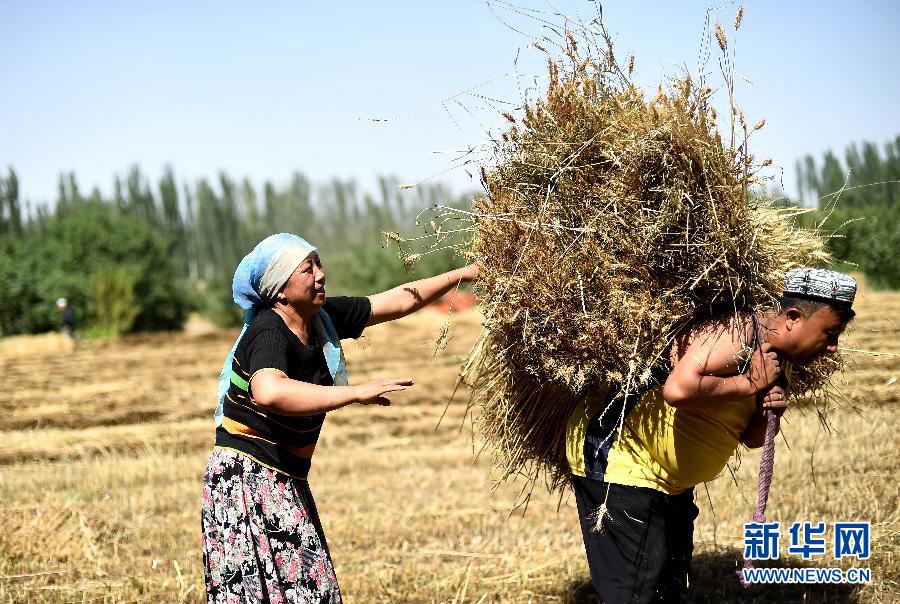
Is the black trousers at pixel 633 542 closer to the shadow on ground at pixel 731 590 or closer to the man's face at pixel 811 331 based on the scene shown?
the man's face at pixel 811 331

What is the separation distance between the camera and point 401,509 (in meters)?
6.11

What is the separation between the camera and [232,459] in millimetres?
3068

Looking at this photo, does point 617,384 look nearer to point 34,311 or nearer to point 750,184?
point 750,184

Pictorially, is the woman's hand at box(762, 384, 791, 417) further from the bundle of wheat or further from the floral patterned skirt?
the floral patterned skirt

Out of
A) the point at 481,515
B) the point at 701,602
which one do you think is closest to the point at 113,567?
the point at 481,515

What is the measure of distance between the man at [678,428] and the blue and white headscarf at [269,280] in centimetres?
99

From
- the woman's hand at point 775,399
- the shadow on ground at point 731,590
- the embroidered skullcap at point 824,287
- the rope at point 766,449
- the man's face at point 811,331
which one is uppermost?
the embroidered skullcap at point 824,287

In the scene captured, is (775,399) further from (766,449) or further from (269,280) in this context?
(269,280)

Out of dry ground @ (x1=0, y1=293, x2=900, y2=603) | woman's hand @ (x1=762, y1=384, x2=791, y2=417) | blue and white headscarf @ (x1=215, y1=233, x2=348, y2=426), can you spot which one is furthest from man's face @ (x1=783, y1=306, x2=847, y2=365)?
blue and white headscarf @ (x1=215, y1=233, x2=348, y2=426)

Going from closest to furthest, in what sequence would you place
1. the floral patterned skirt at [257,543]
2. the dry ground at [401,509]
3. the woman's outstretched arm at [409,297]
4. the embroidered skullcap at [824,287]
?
the embroidered skullcap at [824,287], the floral patterned skirt at [257,543], the woman's outstretched arm at [409,297], the dry ground at [401,509]

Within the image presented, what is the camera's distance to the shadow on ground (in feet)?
12.9

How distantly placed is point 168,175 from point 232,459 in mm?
77529

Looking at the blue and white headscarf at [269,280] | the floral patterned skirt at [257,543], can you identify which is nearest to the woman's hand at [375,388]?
the blue and white headscarf at [269,280]

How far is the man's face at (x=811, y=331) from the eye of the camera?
2.65m
